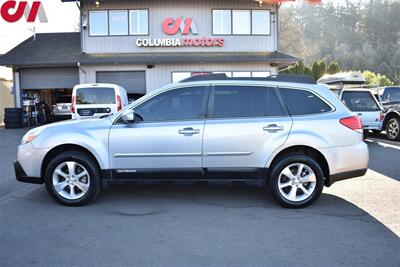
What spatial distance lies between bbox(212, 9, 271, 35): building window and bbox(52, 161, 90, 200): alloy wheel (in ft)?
54.3

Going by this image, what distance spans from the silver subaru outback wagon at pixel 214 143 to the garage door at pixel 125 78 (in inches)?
595

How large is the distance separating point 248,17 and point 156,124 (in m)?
16.9

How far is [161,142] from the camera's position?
553cm

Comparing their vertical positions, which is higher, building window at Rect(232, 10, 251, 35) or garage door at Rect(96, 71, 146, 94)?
building window at Rect(232, 10, 251, 35)

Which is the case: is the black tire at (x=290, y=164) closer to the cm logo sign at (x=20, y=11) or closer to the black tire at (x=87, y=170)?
the black tire at (x=87, y=170)

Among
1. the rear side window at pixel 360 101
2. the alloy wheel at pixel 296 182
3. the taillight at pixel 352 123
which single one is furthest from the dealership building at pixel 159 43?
the alloy wheel at pixel 296 182

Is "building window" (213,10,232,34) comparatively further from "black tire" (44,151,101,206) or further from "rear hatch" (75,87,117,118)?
"black tire" (44,151,101,206)

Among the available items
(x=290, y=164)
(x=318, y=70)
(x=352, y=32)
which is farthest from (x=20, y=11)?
(x=352, y=32)

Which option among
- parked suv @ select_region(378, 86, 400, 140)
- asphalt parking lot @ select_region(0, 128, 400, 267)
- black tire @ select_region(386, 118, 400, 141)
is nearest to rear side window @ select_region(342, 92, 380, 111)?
parked suv @ select_region(378, 86, 400, 140)

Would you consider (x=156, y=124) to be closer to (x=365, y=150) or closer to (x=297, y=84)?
(x=297, y=84)

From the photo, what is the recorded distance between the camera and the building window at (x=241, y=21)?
21047 mm

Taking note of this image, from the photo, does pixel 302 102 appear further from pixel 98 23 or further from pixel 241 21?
pixel 98 23

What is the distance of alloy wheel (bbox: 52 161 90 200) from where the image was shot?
566cm

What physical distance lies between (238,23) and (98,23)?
7.30 meters
